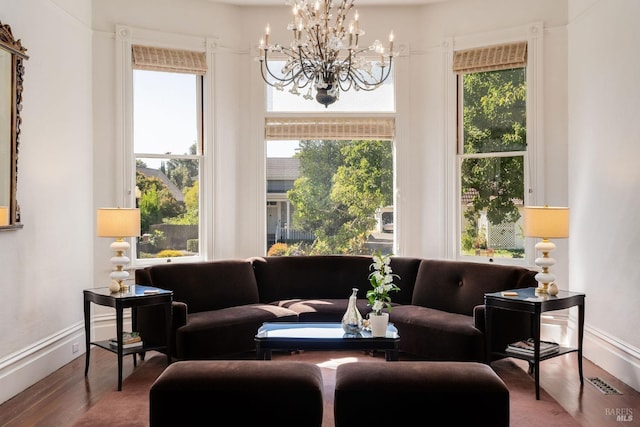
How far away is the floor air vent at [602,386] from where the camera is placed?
3.91 metres

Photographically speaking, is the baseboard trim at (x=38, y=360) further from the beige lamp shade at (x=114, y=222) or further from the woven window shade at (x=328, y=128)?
the woven window shade at (x=328, y=128)

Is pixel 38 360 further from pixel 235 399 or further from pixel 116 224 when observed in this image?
pixel 235 399

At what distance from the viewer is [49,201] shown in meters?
4.45

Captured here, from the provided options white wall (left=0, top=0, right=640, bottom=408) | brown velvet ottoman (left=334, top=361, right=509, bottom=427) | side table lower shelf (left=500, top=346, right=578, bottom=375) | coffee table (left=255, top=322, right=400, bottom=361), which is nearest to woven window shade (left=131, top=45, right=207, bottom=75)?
white wall (left=0, top=0, right=640, bottom=408)

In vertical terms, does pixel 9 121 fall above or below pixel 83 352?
above

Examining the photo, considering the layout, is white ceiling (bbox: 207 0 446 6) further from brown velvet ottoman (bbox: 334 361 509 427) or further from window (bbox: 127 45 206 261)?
brown velvet ottoman (bbox: 334 361 509 427)

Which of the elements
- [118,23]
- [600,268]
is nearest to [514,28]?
[600,268]

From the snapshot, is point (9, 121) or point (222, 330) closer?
point (9, 121)

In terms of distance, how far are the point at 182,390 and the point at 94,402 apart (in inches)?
74.2

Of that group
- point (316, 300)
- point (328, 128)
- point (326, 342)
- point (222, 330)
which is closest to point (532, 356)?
point (326, 342)

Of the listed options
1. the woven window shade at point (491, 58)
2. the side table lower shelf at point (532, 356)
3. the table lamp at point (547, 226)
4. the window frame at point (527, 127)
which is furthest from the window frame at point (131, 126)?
the table lamp at point (547, 226)

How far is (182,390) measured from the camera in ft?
7.23

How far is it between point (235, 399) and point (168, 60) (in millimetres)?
4303

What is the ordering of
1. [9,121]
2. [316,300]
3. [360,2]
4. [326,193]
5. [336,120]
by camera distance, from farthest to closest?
[326,193], [336,120], [360,2], [316,300], [9,121]
